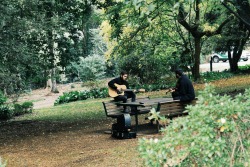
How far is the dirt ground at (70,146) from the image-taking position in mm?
7066

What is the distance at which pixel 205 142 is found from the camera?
292cm

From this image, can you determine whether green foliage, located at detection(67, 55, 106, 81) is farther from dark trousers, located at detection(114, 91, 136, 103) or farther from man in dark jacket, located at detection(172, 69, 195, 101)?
man in dark jacket, located at detection(172, 69, 195, 101)

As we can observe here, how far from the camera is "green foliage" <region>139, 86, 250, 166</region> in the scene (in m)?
2.98

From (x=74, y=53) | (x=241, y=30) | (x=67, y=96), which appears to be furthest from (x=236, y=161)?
(x=241, y=30)

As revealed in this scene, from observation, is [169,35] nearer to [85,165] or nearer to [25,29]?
[25,29]

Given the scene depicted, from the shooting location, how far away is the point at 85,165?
6750 millimetres

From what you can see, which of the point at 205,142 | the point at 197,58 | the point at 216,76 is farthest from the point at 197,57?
the point at 205,142

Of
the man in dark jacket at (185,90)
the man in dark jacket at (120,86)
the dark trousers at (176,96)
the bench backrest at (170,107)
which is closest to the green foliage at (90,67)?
the man in dark jacket at (120,86)

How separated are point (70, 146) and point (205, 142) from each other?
6279mm

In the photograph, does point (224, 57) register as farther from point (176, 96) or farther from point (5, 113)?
point (176, 96)

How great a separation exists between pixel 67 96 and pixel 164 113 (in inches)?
616

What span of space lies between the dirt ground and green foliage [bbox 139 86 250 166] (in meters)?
3.12

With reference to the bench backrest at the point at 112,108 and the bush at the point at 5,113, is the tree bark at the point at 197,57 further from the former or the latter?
the bench backrest at the point at 112,108

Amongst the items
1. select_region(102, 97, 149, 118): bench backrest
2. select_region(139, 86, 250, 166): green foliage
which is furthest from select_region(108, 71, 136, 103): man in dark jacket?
select_region(139, 86, 250, 166): green foliage
